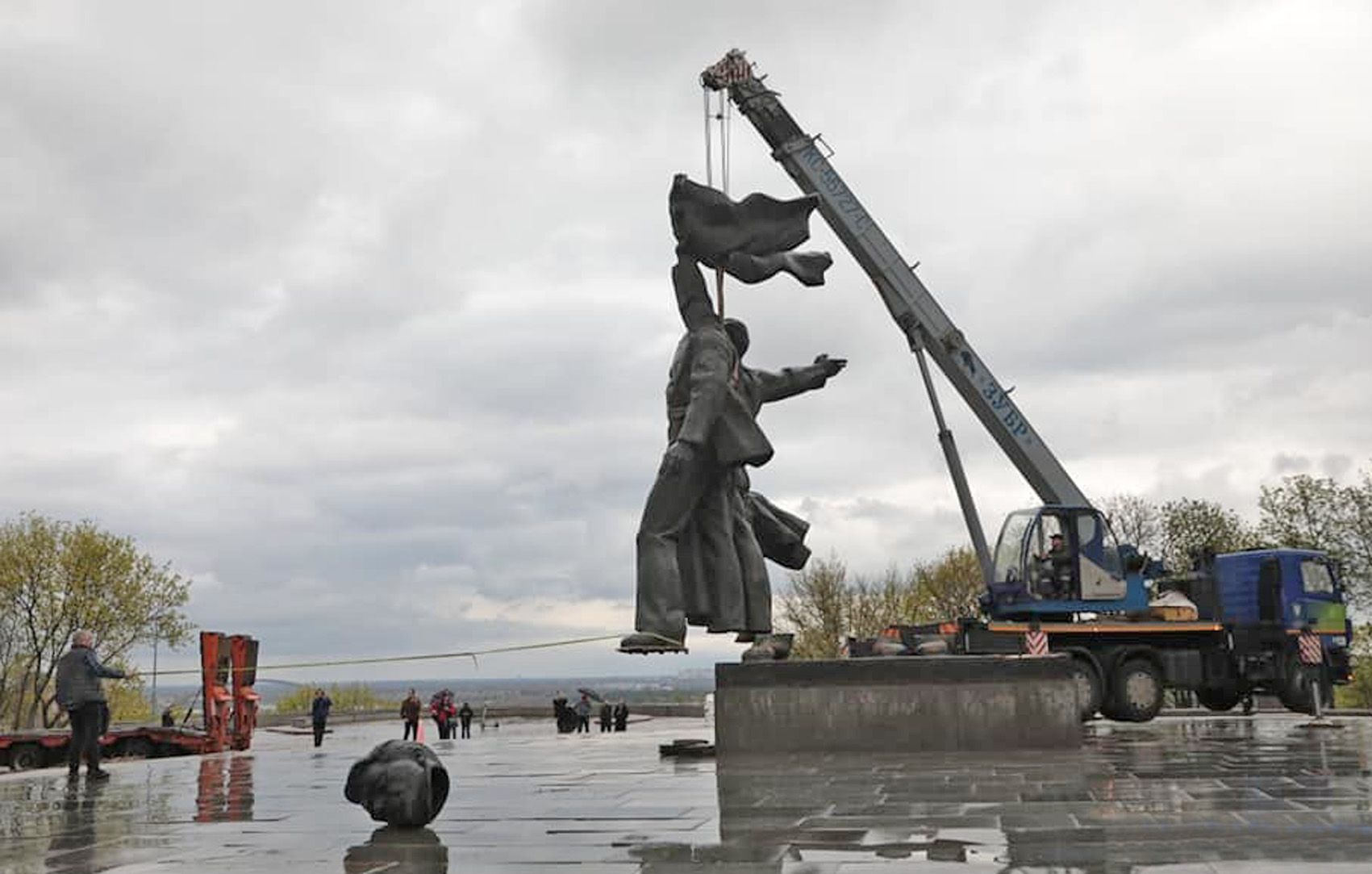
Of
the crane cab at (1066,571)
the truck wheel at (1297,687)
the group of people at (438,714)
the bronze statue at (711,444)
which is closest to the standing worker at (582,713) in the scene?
the group of people at (438,714)

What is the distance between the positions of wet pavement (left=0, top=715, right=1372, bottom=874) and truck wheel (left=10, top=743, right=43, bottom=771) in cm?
1135

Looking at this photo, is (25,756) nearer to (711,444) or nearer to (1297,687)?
(711,444)

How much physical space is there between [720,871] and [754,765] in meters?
5.22

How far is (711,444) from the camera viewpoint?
12.0 meters

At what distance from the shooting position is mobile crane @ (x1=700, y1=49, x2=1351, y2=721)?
20.0m

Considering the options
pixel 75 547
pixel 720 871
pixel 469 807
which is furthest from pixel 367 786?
pixel 75 547

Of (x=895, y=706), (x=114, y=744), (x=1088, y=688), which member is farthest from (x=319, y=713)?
(x=895, y=706)

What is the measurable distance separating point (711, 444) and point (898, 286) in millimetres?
12620

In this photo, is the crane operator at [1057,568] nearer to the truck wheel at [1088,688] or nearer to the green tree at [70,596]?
the truck wheel at [1088,688]

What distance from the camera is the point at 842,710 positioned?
11789 millimetres

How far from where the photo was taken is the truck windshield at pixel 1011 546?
20594mm

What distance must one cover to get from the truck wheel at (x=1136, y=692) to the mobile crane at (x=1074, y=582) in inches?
0.6

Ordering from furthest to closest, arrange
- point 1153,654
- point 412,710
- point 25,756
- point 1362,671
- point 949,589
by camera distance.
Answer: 1. point 949,589
2. point 1362,671
3. point 412,710
4. point 25,756
5. point 1153,654

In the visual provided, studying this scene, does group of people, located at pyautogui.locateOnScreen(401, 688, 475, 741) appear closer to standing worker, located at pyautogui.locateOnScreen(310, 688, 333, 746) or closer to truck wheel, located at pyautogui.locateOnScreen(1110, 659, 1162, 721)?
standing worker, located at pyautogui.locateOnScreen(310, 688, 333, 746)
